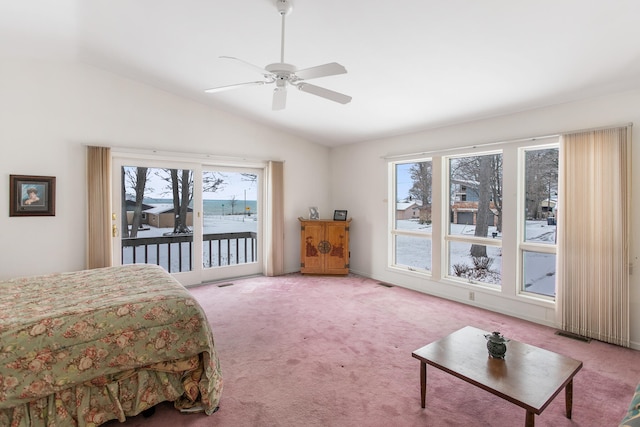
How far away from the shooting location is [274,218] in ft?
17.8

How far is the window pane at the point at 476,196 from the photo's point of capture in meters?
4.00

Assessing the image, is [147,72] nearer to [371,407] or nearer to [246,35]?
[246,35]

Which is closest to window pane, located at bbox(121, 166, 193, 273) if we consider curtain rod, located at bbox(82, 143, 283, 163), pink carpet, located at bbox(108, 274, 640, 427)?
curtain rod, located at bbox(82, 143, 283, 163)

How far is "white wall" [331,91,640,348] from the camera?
2971 millimetres

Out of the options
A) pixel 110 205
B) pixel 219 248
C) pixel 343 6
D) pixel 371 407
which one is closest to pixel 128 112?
pixel 110 205

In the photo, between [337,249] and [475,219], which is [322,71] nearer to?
[475,219]

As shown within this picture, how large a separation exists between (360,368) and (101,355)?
1.75m

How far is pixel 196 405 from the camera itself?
82.1 inches

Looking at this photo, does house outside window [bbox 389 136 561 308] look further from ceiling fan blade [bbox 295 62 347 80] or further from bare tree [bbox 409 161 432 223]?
ceiling fan blade [bbox 295 62 347 80]

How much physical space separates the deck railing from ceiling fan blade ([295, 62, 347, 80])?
3441mm

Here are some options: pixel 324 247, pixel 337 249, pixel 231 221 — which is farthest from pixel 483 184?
pixel 231 221

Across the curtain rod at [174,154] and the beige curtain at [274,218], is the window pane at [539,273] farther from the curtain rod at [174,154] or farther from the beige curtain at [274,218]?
the curtain rod at [174,154]

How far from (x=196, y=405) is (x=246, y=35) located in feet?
9.28

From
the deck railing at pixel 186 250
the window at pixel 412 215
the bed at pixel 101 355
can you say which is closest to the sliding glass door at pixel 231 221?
the deck railing at pixel 186 250
